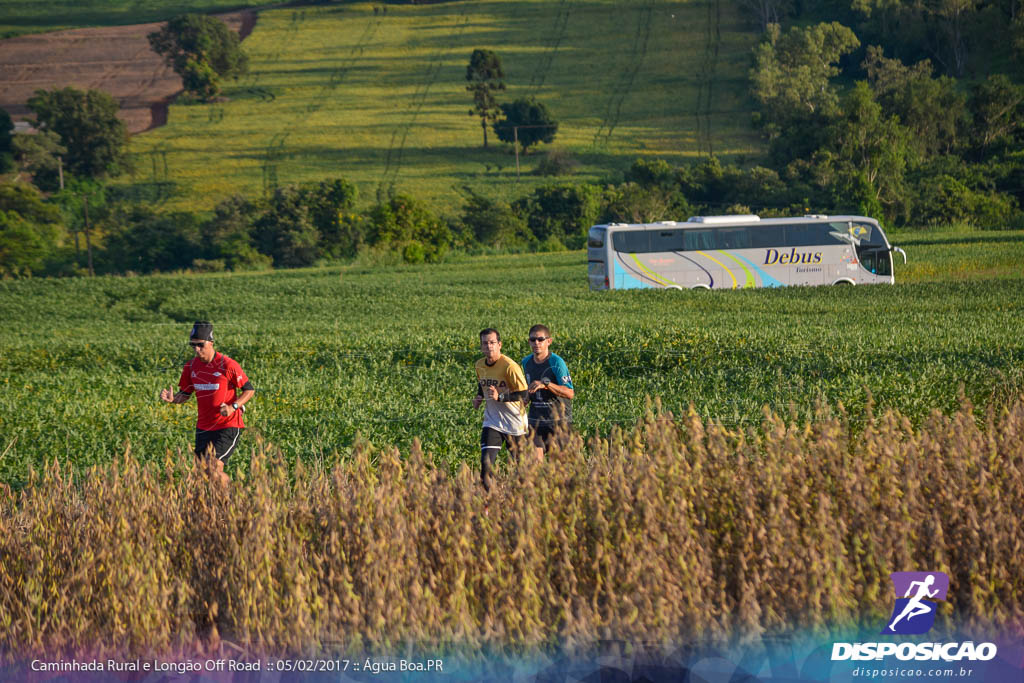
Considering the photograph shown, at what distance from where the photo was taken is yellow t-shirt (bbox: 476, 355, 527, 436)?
10.4m

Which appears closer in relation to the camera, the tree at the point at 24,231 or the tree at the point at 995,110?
the tree at the point at 24,231

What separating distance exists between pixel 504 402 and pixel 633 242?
117 ft

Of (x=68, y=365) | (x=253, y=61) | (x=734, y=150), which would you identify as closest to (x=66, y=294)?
(x=68, y=365)

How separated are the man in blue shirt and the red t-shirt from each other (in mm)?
2987

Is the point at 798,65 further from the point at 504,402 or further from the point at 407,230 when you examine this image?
the point at 504,402

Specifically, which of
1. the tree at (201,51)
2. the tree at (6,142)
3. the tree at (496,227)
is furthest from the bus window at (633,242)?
the tree at (201,51)

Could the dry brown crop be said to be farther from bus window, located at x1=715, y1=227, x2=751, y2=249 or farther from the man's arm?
bus window, located at x1=715, y1=227, x2=751, y2=249

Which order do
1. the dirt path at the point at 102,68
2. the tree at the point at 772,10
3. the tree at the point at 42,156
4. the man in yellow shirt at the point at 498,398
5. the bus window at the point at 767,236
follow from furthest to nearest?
the tree at the point at 772,10
the dirt path at the point at 102,68
the tree at the point at 42,156
the bus window at the point at 767,236
the man in yellow shirt at the point at 498,398

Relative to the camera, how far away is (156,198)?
9550cm

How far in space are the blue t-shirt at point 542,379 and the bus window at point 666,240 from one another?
115ft

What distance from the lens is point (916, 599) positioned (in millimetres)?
6234

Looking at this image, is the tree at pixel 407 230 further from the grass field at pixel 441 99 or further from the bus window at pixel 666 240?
the bus window at pixel 666 240

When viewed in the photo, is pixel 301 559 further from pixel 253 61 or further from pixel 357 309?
pixel 253 61

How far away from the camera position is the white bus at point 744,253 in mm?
44062
